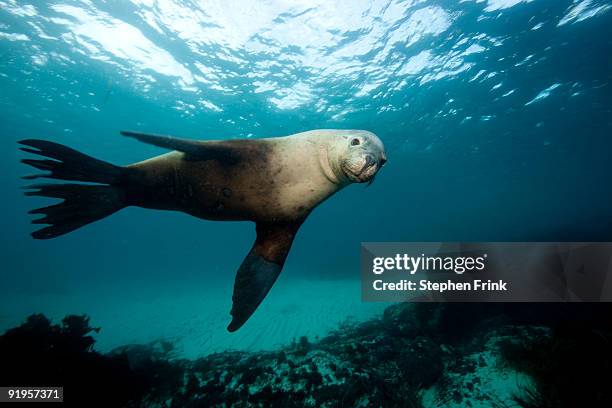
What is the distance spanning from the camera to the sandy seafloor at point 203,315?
10777 mm

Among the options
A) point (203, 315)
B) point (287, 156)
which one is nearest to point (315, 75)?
point (287, 156)

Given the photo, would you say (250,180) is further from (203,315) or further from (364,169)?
(203,315)

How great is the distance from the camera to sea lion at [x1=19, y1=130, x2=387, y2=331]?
8.32ft

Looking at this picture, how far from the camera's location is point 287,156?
2.69 meters

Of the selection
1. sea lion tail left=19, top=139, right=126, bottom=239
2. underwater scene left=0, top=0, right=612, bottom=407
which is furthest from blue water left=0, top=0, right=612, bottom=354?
sea lion tail left=19, top=139, right=126, bottom=239

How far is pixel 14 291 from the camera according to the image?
2700 cm

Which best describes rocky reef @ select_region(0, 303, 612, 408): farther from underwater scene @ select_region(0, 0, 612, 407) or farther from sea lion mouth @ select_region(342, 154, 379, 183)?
sea lion mouth @ select_region(342, 154, 379, 183)

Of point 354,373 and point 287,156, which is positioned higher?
point 287,156

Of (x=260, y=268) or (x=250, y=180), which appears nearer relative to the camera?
(x=250, y=180)

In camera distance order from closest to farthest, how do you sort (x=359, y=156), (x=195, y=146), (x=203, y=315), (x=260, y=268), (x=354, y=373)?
1. (x=359, y=156)
2. (x=195, y=146)
3. (x=260, y=268)
4. (x=354, y=373)
5. (x=203, y=315)

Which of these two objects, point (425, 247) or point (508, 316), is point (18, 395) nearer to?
point (508, 316)

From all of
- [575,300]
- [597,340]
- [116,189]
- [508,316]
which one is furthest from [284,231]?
[575,300]

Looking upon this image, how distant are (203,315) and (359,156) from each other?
1642cm

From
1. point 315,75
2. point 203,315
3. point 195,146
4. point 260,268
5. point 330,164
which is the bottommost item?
point 203,315
